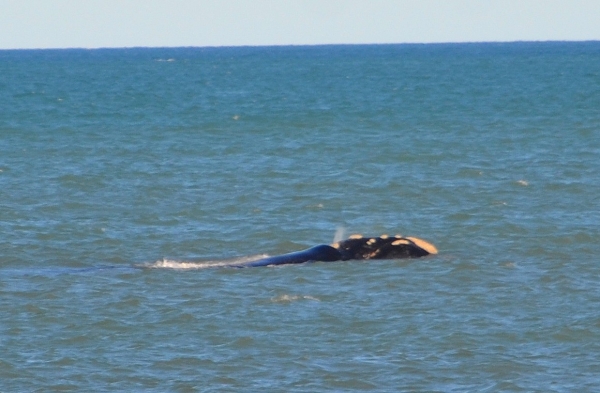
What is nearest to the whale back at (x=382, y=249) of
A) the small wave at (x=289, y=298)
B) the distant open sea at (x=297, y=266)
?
the distant open sea at (x=297, y=266)

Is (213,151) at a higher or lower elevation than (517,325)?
higher

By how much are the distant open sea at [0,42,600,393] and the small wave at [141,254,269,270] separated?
0.37 ft

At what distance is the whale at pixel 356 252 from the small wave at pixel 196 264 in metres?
0.30

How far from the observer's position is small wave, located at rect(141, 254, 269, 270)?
19.8m

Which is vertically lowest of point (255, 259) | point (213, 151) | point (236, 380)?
point (236, 380)

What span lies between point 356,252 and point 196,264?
262cm

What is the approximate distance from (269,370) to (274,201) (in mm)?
13757

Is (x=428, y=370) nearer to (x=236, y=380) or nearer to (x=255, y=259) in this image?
(x=236, y=380)

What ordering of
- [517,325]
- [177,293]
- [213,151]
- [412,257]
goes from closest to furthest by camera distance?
[517,325], [177,293], [412,257], [213,151]

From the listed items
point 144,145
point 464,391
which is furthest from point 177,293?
point 144,145

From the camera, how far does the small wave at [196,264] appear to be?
19.8 metres

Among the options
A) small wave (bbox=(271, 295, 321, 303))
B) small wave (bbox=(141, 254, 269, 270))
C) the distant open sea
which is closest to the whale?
small wave (bbox=(141, 254, 269, 270))

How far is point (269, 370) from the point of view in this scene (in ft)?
45.3

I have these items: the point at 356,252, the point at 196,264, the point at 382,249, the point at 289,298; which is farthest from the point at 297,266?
the point at 289,298
